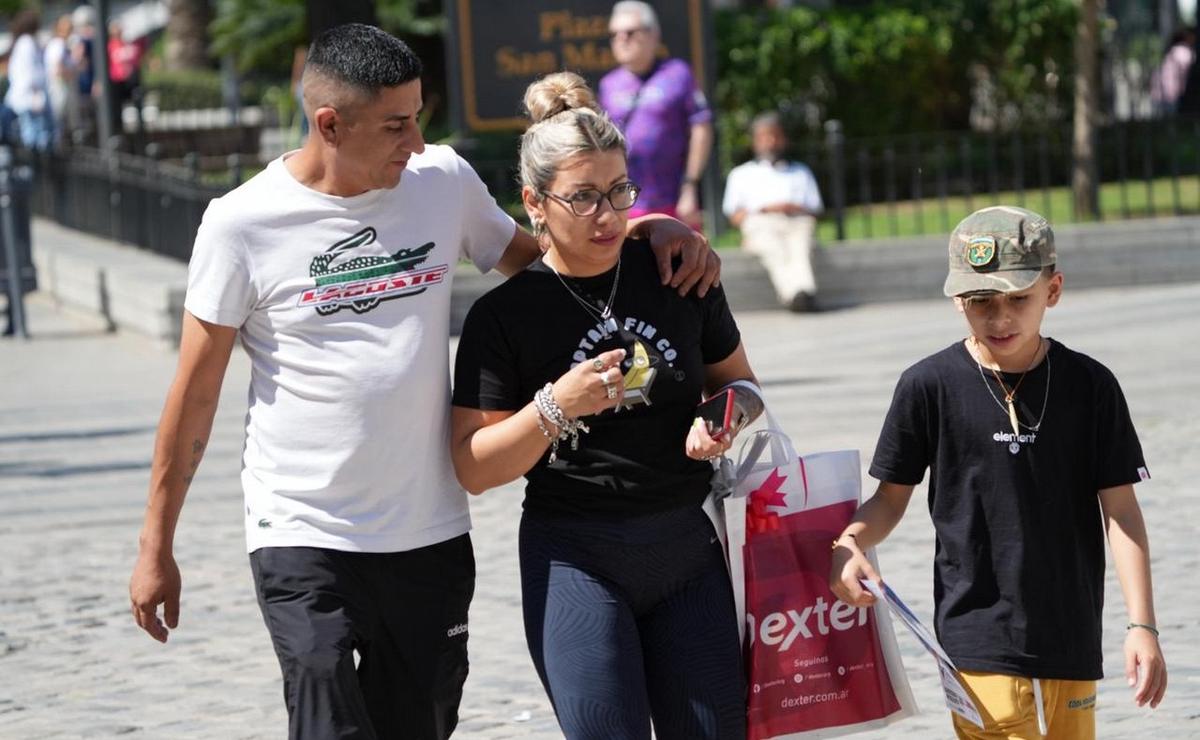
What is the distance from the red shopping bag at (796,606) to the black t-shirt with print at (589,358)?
5.6 inches

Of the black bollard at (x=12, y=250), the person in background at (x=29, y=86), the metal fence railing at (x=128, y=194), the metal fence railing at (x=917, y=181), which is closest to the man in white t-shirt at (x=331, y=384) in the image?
the metal fence railing at (x=128, y=194)

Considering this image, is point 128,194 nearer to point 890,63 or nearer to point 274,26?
point 890,63

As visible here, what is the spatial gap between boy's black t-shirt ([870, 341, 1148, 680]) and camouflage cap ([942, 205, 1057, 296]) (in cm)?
18

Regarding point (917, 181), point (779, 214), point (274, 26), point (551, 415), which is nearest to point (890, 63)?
point (917, 181)

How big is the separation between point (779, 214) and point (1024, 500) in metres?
10.8

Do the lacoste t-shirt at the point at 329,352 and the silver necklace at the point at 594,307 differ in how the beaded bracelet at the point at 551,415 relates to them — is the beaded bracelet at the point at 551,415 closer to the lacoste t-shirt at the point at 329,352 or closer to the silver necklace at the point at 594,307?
the silver necklace at the point at 594,307

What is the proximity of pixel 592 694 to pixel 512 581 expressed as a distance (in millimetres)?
3591

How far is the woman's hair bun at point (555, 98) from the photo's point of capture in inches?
163

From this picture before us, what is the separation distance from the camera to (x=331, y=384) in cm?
394

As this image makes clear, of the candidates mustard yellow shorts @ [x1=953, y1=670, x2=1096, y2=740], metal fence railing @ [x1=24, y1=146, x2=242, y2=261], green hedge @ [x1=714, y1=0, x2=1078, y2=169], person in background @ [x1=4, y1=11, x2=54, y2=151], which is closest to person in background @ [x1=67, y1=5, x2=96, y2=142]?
person in background @ [x1=4, y1=11, x2=54, y2=151]

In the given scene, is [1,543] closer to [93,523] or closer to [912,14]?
[93,523]

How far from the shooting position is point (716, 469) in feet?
13.4

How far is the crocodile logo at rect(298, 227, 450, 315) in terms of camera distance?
155 inches

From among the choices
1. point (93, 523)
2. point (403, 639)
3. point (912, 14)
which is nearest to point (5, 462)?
point (93, 523)
